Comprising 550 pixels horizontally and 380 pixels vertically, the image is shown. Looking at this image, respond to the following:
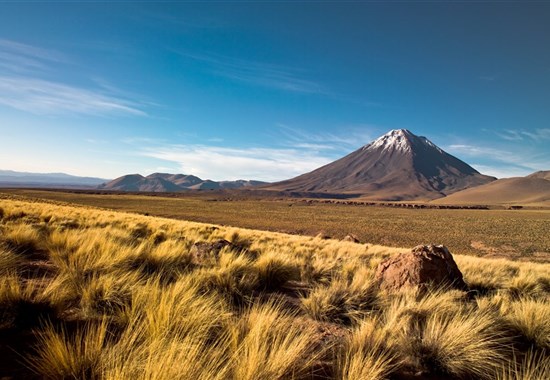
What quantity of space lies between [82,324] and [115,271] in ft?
4.87

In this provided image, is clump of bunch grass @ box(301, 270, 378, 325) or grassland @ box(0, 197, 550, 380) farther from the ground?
grassland @ box(0, 197, 550, 380)

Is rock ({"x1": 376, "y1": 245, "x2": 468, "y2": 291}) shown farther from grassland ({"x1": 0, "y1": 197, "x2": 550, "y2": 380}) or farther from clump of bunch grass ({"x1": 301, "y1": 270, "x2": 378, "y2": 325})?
clump of bunch grass ({"x1": 301, "y1": 270, "x2": 378, "y2": 325})

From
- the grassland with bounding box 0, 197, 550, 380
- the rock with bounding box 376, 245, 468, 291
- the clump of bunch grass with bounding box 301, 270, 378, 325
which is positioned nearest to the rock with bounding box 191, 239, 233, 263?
the grassland with bounding box 0, 197, 550, 380

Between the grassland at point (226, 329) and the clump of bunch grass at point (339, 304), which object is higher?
the grassland at point (226, 329)

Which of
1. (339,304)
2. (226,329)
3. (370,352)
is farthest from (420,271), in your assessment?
(226,329)

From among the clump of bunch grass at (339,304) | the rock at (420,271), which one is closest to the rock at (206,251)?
the clump of bunch grass at (339,304)

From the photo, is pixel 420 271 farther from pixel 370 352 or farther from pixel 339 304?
pixel 370 352

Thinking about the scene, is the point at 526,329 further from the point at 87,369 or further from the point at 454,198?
the point at 454,198

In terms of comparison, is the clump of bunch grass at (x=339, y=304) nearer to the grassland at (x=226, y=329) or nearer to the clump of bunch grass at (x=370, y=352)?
the grassland at (x=226, y=329)

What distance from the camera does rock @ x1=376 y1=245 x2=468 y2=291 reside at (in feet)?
21.7

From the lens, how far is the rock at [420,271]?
6602 mm

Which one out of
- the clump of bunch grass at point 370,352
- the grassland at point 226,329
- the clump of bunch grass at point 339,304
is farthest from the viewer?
the clump of bunch grass at point 339,304

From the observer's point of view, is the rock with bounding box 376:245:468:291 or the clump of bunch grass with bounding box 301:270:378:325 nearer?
the clump of bunch grass with bounding box 301:270:378:325

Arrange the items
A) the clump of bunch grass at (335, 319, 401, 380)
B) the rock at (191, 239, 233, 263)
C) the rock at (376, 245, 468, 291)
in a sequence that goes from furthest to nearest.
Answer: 1. the rock at (191, 239, 233, 263)
2. the rock at (376, 245, 468, 291)
3. the clump of bunch grass at (335, 319, 401, 380)
